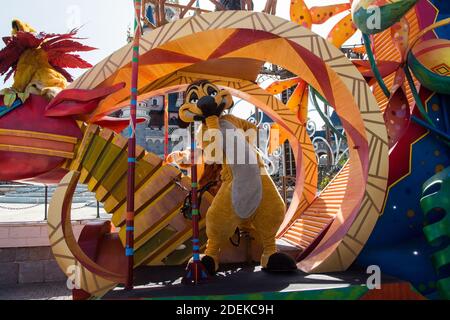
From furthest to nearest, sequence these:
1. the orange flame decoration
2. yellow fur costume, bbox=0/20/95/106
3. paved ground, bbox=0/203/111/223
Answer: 1. paved ground, bbox=0/203/111/223
2. yellow fur costume, bbox=0/20/95/106
3. the orange flame decoration

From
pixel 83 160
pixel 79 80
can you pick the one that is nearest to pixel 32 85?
pixel 79 80

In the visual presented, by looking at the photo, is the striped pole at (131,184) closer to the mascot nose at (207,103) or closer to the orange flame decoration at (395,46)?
the mascot nose at (207,103)

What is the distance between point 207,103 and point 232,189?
27.1 inches

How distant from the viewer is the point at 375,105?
2490 millimetres

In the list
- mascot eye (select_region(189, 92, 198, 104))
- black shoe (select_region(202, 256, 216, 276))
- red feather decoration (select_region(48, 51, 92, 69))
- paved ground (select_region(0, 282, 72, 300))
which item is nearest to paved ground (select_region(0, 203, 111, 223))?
paved ground (select_region(0, 282, 72, 300))

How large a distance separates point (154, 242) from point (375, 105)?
7.12ft

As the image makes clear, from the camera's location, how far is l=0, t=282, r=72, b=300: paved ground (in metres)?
4.05

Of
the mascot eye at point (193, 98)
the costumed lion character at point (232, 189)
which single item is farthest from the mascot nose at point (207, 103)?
the mascot eye at point (193, 98)

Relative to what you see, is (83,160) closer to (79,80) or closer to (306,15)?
(79,80)

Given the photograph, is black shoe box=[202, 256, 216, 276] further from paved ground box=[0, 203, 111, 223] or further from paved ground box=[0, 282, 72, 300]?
paved ground box=[0, 203, 111, 223]

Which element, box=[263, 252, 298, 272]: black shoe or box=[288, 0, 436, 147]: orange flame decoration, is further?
box=[288, 0, 436, 147]: orange flame decoration

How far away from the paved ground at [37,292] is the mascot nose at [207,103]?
3.05m

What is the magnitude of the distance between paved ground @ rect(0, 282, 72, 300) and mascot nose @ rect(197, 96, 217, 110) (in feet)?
9.99

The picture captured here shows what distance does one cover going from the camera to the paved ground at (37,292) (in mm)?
4055
